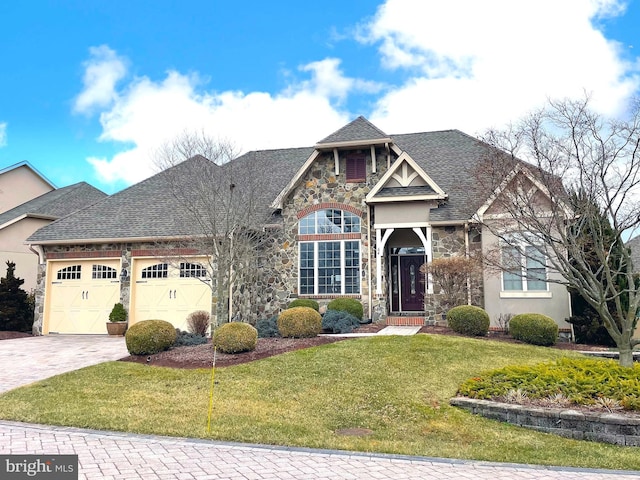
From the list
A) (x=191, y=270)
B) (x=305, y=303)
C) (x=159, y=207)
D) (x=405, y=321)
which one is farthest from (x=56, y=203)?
(x=405, y=321)

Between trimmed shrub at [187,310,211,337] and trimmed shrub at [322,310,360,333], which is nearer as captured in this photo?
trimmed shrub at [322,310,360,333]

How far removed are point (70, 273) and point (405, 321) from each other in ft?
43.8

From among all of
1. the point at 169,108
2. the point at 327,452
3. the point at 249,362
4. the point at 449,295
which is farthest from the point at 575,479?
the point at 169,108

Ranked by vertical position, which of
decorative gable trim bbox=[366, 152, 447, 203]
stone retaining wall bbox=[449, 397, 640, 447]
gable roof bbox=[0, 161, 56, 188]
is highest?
gable roof bbox=[0, 161, 56, 188]

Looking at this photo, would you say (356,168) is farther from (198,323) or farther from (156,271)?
(156,271)

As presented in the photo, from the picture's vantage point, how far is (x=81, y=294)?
19.8 metres

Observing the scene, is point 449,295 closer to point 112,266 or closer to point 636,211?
point 636,211

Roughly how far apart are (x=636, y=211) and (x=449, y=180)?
9.83 m

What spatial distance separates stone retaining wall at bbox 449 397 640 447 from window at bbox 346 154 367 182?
39.9ft

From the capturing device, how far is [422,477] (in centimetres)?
555

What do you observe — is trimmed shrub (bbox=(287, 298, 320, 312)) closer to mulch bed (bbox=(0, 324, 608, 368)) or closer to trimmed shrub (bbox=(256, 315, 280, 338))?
trimmed shrub (bbox=(256, 315, 280, 338))

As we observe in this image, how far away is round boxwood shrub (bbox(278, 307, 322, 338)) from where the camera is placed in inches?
564

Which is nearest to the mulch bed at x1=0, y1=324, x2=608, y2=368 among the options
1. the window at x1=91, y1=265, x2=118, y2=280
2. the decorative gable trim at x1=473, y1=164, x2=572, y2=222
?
the decorative gable trim at x1=473, y1=164, x2=572, y2=222

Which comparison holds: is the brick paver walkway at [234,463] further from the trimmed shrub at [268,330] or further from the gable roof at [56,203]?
the gable roof at [56,203]
